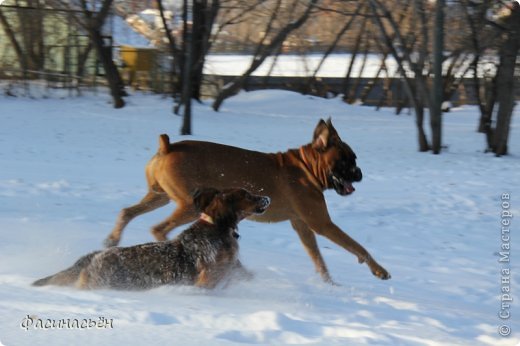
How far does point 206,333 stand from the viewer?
448cm

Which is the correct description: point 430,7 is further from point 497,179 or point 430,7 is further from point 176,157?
point 176,157

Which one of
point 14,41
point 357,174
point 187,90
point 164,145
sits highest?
point 164,145

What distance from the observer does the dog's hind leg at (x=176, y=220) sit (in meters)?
6.98

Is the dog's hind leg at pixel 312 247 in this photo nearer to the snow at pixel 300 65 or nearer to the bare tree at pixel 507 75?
the bare tree at pixel 507 75

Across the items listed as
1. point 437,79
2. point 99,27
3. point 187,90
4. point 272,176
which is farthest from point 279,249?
point 99,27

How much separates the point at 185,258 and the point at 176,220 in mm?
1252

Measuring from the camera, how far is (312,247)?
23.1ft

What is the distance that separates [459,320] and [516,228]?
4.64 m

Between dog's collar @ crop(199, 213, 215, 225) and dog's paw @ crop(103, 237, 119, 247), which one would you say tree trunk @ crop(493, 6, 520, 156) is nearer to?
dog's paw @ crop(103, 237, 119, 247)

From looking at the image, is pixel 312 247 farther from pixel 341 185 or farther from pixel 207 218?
pixel 207 218

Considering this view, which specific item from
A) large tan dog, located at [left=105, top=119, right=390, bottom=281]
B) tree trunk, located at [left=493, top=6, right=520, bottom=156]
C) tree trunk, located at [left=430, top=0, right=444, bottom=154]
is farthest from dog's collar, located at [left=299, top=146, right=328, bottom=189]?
tree trunk, located at [left=493, top=6, right=520, bottom=156]

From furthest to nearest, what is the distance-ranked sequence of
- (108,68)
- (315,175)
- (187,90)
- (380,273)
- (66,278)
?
1. (108,68)
2. (187,90)
3. (315,175)
4. (380,273)
5. (66,278)

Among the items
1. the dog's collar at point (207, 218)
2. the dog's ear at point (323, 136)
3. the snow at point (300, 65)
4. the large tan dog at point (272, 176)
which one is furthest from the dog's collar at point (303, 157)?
the snow at point (300, 65)

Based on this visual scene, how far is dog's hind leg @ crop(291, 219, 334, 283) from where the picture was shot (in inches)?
270
